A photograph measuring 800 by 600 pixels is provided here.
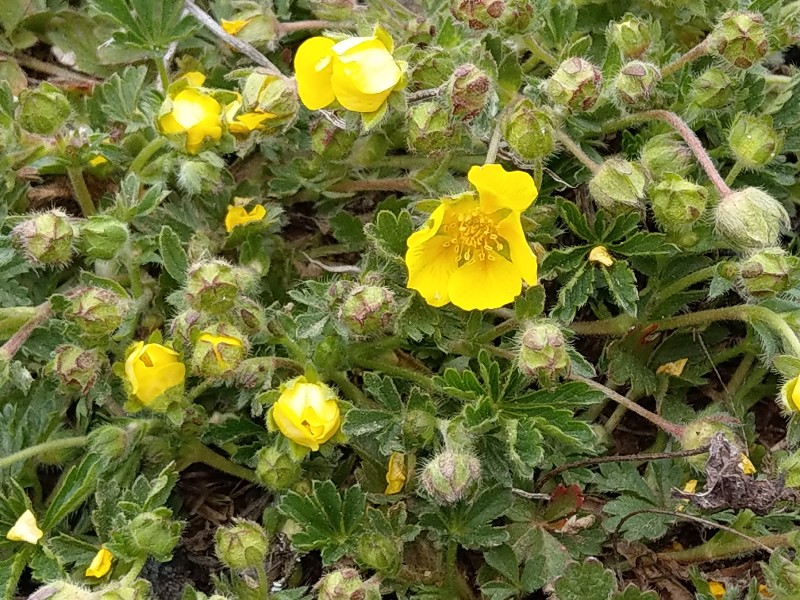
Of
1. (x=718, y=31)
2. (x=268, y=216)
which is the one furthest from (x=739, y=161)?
(x=268, y=216)

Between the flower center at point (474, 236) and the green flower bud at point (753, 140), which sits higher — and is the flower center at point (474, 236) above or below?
below

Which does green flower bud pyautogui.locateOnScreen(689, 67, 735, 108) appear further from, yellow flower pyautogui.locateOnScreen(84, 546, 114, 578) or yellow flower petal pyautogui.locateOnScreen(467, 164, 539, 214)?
yellow flower pyautogui.locateOnScreen(84, 546, 114, 578)

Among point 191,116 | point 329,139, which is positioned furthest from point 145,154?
point 329,139

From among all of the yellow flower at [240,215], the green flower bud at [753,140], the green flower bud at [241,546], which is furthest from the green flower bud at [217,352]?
the green flower bud at [753,140]

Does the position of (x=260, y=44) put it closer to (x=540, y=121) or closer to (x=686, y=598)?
(x=540, y=121)

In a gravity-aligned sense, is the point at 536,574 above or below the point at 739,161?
below

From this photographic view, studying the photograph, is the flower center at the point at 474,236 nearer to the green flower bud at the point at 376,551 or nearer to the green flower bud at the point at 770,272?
the green flower bud at the point at 770,272
